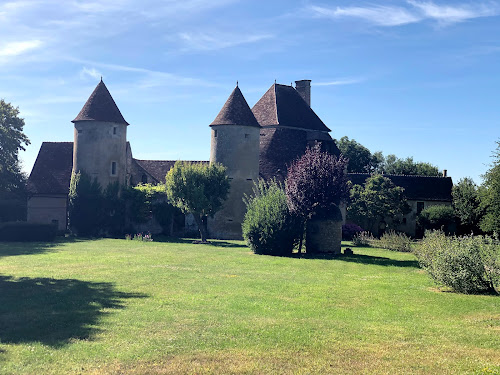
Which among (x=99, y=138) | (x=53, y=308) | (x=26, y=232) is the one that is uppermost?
(x=99, y=138)

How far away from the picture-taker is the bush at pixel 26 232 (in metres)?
34.6

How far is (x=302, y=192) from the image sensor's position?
2984 cm

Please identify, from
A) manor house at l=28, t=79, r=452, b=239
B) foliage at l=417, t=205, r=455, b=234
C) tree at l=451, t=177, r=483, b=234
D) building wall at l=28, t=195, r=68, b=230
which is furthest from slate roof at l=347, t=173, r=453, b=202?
building wall at l=28, t=195, r=68, b=230

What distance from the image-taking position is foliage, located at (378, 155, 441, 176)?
8525 cm

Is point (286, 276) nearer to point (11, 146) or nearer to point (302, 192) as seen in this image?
point (302, 192)

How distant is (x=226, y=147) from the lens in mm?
43719

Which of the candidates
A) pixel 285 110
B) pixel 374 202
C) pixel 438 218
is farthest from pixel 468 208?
pixel 285 110

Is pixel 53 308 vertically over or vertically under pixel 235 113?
under

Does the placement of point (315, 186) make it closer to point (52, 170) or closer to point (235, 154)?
point (235, 154)

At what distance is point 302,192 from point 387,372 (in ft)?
70.4

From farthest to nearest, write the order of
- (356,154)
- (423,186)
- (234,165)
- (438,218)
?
(356,154) → (423,186) → (438,218) → (234,165)

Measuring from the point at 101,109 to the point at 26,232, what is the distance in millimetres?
13490

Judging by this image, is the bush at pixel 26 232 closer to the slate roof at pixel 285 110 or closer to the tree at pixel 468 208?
the slate roof at pixel 285 110

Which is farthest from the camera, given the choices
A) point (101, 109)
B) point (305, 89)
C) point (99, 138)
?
point (305, 89)
